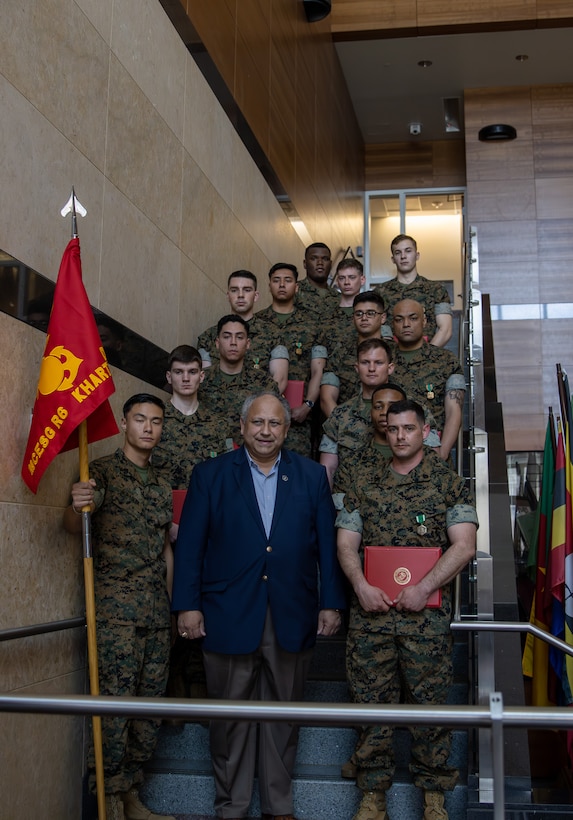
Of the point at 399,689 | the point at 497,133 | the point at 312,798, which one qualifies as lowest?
the point at 312,798

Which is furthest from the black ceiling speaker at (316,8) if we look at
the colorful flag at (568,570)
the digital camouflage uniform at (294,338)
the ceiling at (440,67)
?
the colorful flag at (568,570)

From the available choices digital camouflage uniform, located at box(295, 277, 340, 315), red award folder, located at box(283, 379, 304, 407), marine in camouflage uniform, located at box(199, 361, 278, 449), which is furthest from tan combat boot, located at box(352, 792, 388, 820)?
digital camouflage uniform, located at box(295, 277, 340, 315)

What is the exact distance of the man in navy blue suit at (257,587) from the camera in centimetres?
358

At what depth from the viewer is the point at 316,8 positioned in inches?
391

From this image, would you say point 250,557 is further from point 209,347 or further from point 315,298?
point 315,298

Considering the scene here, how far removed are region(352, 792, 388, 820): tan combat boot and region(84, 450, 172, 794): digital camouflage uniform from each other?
2.68 ft

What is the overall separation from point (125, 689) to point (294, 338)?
2814 mm

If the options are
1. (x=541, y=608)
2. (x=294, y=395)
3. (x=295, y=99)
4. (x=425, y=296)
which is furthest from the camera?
(x=295, y=99)

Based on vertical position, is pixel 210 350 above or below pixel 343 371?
above

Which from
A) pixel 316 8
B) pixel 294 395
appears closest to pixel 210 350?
pixel 294 395

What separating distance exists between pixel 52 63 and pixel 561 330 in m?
8.37

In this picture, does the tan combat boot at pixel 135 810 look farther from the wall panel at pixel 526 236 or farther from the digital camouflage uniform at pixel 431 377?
the wall panel at pixel 526 236

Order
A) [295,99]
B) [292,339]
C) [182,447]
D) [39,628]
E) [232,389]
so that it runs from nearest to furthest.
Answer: [39,628] → [182,447] → [232,389] → [292,339] → [295,99]

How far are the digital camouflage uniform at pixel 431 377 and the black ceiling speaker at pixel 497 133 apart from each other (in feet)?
24.0
